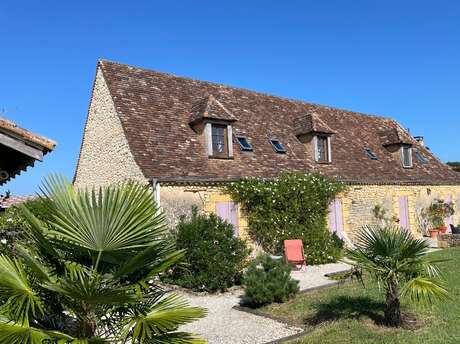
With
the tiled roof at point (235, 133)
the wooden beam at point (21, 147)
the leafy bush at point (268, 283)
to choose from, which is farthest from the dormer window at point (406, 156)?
the wooden beam at point (21, 147)

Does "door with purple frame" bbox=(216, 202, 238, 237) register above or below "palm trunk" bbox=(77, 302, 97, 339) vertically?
above

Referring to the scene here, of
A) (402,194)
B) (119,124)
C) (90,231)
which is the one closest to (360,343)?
(90,231)

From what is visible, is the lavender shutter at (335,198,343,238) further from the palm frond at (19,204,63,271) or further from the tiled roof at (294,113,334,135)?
the palm frond at (19,204,63,271)

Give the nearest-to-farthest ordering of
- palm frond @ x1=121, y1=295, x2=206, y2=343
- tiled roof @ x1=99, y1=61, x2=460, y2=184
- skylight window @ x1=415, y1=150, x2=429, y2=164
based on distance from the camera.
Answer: palm frond @ x1=121, y1=295, x2=206, y2=343, tiled roof @ x1=99, y1=61, x2=460, y2=184, skylight window @ x1=415, y1=150, x2=429, y2=164

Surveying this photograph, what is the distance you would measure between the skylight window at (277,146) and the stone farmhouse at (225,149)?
5 cm

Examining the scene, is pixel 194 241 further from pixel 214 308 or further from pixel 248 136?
pixel 248 136

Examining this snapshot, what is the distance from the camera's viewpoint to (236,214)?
→ 1405 centimetres

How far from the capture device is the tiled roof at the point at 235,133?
534 inches

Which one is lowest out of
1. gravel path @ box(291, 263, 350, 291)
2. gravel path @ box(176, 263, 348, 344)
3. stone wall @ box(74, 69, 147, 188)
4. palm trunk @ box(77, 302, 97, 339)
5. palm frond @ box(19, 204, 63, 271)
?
gravel path @ box(176, 263, 348, 344)

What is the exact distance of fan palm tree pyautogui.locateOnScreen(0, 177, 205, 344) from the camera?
12.6ft

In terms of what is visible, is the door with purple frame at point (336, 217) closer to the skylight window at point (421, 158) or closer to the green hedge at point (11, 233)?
the skylight window at point (421, 158)

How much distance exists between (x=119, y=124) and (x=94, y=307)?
1030 cm

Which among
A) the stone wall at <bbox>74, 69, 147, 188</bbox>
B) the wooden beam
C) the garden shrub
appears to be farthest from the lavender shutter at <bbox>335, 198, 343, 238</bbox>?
the wooden beam

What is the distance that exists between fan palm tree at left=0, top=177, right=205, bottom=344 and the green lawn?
3275mm
